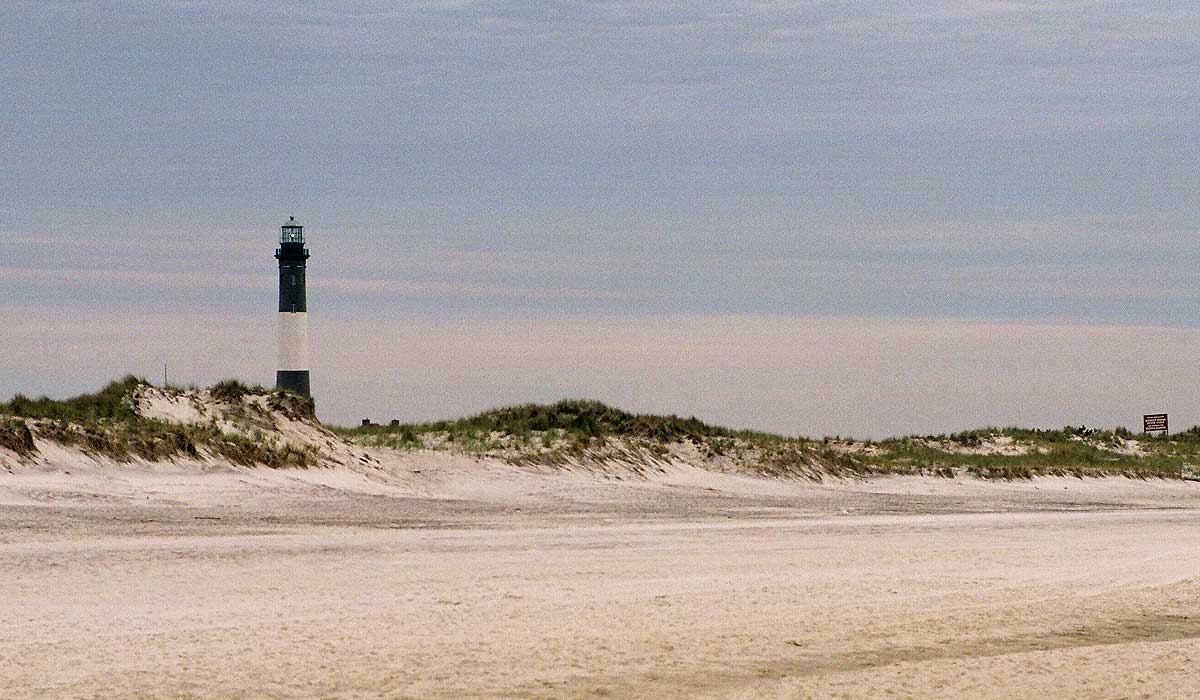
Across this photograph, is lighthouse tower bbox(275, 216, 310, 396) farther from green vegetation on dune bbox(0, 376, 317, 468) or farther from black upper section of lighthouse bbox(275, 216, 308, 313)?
green vegetation on dune bbox(0, 376, 317, 468)

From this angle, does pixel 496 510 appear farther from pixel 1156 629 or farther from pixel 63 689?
Answer: pixel 63 689

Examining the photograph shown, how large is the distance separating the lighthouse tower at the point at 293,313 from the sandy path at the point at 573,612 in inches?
1283

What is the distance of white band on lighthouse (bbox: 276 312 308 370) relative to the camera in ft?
170

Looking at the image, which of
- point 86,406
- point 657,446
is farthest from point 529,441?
point 86,406

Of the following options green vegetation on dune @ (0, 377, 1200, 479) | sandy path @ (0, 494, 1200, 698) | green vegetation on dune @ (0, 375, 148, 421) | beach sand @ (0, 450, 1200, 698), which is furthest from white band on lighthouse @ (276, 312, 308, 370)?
sandy path @ (0, 494, 1200, 698)

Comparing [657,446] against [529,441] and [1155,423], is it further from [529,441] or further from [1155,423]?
[1155,423]

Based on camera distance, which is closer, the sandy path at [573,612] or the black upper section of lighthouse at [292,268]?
the sandy path at [573,612]

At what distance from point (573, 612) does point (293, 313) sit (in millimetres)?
42022

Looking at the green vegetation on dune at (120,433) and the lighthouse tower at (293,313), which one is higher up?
the lighthouse tower at (293,313)

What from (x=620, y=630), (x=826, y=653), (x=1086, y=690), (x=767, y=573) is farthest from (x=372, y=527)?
(x=1086, y=690)

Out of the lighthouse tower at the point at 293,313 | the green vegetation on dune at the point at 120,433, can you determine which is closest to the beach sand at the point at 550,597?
the green vegetation on dune at the point at 120,433

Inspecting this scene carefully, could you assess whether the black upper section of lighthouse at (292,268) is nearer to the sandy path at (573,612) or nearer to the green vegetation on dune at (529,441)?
the green vegetation on dune at (529,441)

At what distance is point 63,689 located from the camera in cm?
940

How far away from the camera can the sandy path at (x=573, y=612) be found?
402 inches
